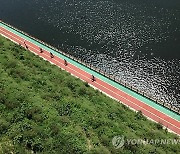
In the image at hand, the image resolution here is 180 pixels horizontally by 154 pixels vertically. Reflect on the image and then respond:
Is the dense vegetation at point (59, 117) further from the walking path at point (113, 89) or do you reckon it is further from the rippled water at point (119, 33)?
the rippled water at point (119, 33)

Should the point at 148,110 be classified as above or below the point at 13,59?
above

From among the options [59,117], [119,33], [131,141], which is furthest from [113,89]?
[119,33]

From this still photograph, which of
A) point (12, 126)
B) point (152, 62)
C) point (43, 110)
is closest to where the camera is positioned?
point (12, 126)

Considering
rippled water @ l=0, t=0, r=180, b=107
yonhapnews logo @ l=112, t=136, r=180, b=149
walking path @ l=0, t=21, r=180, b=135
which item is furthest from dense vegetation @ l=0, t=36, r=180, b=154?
rippled water @ l=0, t=0, r=180, b=107

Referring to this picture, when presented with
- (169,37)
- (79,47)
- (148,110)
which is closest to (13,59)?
(79,47)

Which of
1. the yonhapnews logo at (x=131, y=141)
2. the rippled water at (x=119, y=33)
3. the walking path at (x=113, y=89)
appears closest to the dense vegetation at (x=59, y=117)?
the yonhapnews logo at (x=131, y=141)

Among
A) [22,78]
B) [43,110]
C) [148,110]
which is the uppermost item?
[148,110]

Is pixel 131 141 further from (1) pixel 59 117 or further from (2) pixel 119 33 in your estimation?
(2) pixel 119 33

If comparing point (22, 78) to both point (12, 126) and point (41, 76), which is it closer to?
point (41, 76)
